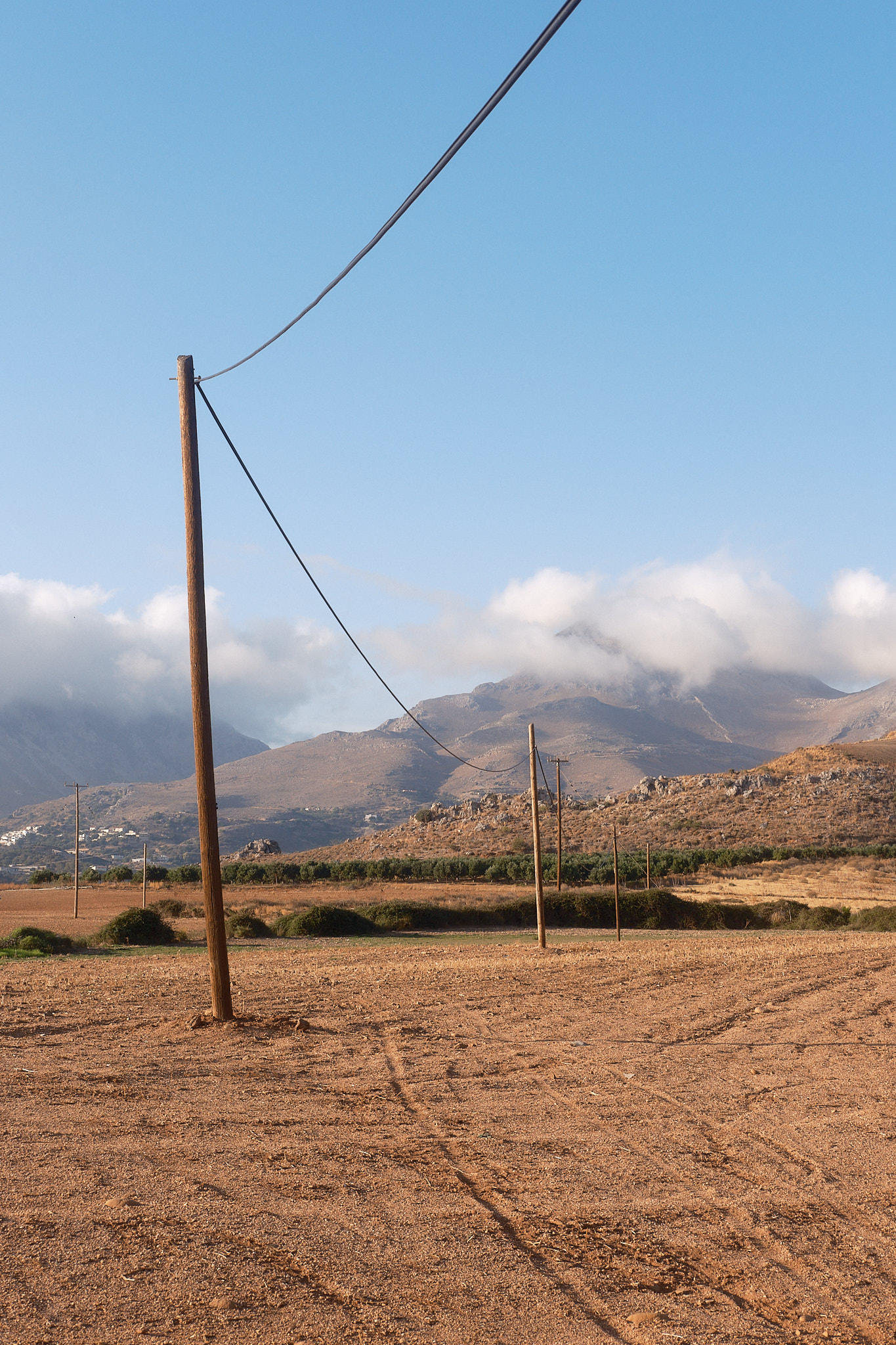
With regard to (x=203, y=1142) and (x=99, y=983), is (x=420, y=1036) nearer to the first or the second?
(x=203, y=1142)

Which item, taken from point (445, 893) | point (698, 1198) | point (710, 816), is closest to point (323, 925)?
point (445, 893)

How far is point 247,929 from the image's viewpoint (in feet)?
135

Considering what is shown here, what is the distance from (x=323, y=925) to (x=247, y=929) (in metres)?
3.21

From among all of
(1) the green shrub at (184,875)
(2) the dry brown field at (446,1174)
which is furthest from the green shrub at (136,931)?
(1) the green shrub at (184,875)

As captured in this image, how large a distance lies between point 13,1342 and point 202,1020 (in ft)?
32.2

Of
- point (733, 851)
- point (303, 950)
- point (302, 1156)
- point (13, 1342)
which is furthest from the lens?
point (733, 851)

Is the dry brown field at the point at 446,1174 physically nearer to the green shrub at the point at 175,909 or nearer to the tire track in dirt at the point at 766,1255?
the tire track in dirt at the point at 766,1255

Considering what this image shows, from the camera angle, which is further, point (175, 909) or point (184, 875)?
point (184, 875)

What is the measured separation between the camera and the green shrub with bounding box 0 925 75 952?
105 feet

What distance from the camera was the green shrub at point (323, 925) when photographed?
41.6 meters

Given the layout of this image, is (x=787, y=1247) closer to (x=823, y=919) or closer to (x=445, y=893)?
(x=823, y=919)

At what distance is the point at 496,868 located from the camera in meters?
77.1

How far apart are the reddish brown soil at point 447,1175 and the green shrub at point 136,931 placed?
20.4 meters

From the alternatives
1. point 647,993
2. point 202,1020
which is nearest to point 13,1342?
point 202,1020
